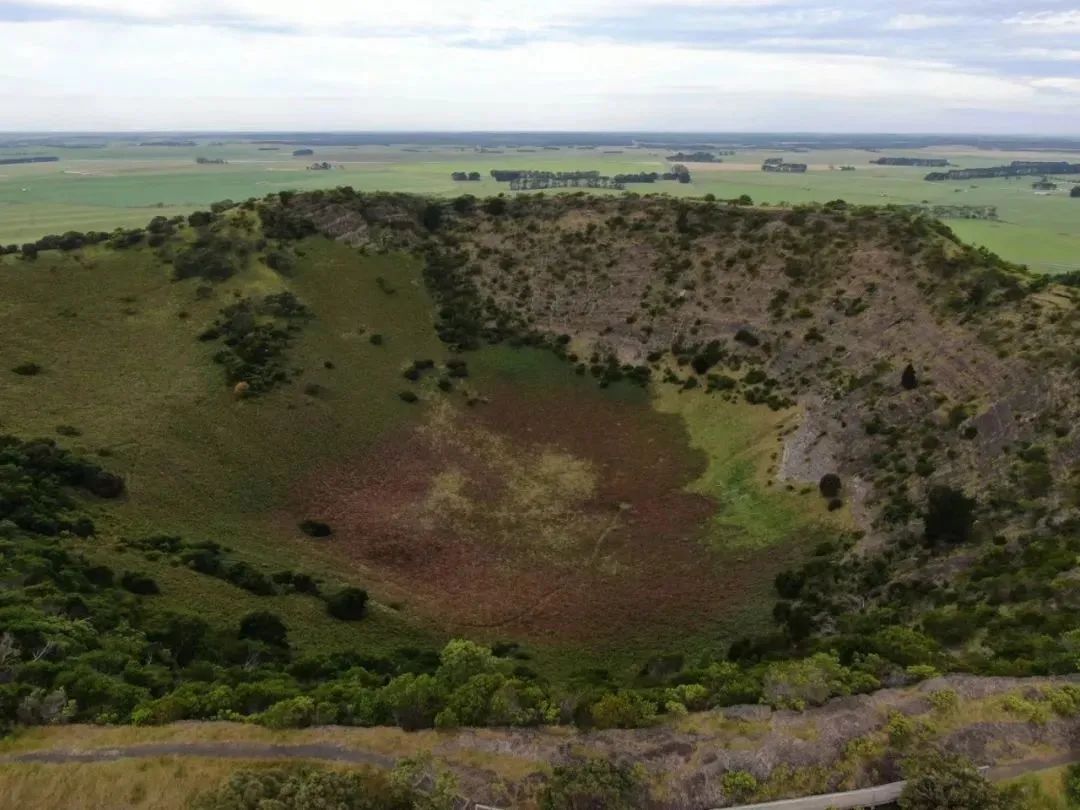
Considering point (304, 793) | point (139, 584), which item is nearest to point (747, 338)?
point (139, 584)

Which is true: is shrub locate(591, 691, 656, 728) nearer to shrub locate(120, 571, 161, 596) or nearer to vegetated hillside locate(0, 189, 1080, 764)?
vegetated hillside locate(0, 189, 1080, 764)

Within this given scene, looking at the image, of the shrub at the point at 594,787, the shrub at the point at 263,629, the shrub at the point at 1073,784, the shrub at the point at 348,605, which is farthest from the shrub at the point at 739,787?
the shrub at the point at 348,605

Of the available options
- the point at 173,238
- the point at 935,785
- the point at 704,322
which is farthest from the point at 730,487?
the point at 173,238

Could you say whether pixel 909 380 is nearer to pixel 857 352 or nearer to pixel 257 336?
pixel 857 352

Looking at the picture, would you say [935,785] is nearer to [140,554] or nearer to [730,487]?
[730,487]

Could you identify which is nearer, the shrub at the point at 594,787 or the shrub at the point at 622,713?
the shrub at the point at 594,787

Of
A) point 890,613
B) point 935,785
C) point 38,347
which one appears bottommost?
point 890,613

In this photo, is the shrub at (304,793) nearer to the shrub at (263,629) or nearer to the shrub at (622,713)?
the shrub at (622,713)
